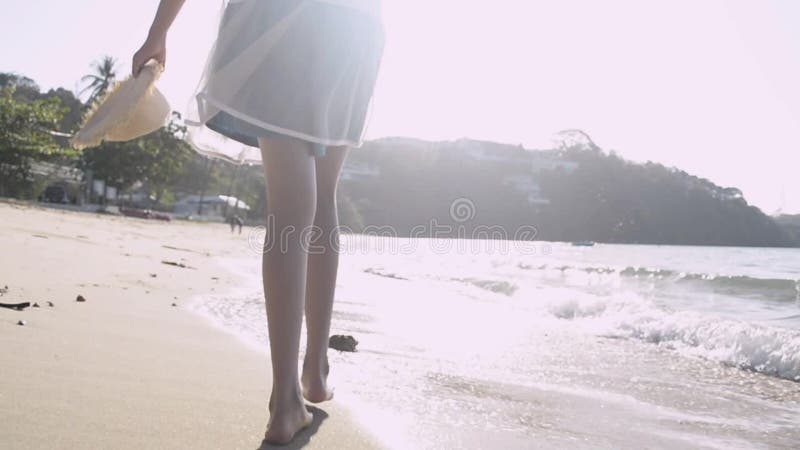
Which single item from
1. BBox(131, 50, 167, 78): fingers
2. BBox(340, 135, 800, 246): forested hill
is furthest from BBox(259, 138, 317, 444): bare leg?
BBox(340, 135, 800, 246): forested hill

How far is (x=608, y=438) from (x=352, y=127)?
2.79 ft

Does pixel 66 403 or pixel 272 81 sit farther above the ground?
pixel 272 81

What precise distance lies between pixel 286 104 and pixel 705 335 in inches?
133

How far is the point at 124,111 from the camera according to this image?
1219 millimetres

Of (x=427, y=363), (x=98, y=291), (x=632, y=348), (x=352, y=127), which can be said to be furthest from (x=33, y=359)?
(x=632, y=348)

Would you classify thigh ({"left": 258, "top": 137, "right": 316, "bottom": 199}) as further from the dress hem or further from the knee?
the knee

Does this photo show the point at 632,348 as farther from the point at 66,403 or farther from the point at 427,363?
the point at 66,403

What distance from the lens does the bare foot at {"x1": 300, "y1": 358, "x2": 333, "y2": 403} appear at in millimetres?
1331

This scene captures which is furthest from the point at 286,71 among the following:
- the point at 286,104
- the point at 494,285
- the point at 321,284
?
the point at 494,285

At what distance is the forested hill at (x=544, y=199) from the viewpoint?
7350 cm

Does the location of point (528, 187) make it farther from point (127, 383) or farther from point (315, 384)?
point (127, 383)

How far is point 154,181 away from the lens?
3341cm

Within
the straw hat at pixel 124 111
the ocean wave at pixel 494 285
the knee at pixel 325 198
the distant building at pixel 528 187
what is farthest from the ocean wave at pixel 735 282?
the distant building at pixel 528 187


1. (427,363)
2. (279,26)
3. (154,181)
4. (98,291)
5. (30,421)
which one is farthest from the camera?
(154,181)
